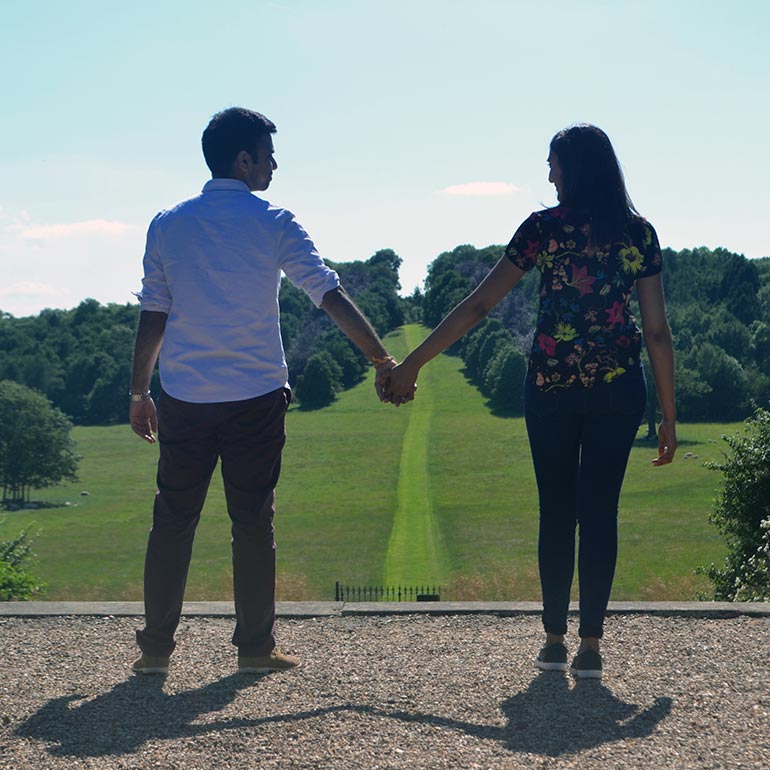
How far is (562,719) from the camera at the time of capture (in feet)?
13.0

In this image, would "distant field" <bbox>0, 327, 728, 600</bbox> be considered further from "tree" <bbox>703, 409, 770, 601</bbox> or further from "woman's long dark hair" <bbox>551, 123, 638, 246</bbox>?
"woman's long dark hair" <bbox>551, 123, 638, 246</bbox>

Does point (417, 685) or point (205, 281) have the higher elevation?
point (205, 281)

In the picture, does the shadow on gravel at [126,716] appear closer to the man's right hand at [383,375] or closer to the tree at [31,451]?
the man's right hand at [383,375]

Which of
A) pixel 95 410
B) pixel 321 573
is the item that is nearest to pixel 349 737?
pixel 321 573

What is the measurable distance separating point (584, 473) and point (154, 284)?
208cm

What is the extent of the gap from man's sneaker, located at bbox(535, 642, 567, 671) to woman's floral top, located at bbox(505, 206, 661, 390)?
1194mm

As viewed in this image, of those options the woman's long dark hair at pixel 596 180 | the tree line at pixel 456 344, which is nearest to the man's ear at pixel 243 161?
the woman's long dark hair at pixel 596 180

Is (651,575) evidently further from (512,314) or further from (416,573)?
(512,314)

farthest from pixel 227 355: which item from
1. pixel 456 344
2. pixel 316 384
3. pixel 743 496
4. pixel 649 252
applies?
pixel 456 344

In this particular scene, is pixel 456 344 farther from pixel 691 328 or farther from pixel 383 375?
pixel 383 375

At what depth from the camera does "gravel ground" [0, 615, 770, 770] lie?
3.55 metres

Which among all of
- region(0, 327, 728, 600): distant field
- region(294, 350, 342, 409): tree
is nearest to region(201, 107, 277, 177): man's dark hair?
region(0, 327, 728, 600): distant field

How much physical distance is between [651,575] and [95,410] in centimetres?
8138

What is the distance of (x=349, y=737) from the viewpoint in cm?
371
